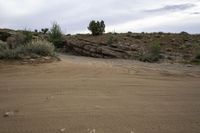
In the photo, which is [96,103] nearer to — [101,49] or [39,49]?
[39,49]

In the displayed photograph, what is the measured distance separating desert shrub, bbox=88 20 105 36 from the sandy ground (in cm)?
2193

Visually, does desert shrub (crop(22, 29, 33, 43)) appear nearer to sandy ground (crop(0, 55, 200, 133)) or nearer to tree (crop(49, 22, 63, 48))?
tree (crop(49, 22, 63, 48))

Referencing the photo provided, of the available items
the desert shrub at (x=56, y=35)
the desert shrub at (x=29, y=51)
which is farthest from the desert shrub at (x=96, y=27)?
the desert shrub at (x=29, y=51)

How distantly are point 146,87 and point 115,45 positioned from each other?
15.4m

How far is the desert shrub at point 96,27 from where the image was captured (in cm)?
3288

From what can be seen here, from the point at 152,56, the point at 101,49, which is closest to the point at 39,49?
the point at 152,56

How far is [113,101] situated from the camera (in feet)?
23.2

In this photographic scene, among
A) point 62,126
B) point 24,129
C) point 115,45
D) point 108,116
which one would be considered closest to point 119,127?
point 108,116

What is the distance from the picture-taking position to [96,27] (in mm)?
32938

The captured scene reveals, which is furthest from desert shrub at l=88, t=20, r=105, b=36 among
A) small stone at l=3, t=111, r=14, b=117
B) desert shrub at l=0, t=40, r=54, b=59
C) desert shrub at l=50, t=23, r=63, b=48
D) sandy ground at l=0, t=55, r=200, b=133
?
small stone at l=3, t=111, r=14, b=117

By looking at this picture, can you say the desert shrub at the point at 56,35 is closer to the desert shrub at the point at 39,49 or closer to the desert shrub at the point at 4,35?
the desert shrub at the point at 4,35

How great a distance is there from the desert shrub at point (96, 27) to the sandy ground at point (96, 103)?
21.9 m

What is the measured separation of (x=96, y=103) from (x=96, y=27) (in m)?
26.6

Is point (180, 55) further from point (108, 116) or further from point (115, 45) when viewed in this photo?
point (108, 116)
